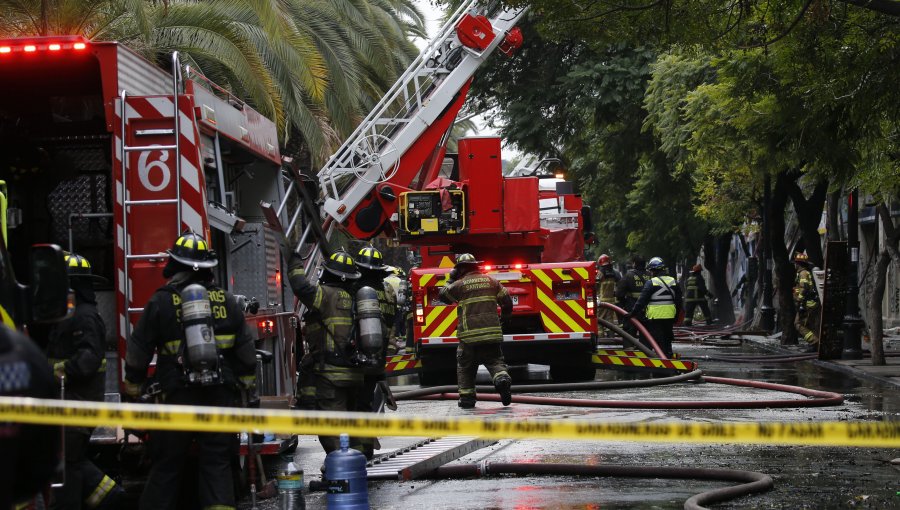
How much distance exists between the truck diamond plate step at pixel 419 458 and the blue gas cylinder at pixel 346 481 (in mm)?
1597

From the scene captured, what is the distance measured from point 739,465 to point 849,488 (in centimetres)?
113

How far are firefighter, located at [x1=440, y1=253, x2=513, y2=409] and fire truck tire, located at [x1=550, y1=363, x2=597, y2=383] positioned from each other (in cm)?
332

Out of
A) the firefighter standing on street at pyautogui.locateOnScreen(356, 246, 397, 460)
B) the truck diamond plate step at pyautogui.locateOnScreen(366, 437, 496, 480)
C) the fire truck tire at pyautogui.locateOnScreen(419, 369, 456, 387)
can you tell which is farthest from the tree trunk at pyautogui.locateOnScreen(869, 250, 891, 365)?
the firefighter standing on street at pyautogui.locateOnScreen(356, 246, 397, 460)

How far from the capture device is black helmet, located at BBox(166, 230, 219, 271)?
702 centimetres

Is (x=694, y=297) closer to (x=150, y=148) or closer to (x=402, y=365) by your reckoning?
(x=402, y=365)

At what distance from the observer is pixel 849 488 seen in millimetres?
8227

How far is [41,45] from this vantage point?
25.8 feet

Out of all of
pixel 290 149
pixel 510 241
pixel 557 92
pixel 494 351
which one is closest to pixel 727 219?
pixel 557 92

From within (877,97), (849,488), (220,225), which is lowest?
(849,488)

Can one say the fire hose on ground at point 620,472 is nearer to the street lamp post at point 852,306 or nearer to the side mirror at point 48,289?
the side mirror at point 48,289

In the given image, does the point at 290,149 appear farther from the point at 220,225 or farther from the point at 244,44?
the point at 220,225

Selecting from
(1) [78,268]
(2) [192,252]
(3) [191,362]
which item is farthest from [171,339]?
(1) [78,268]

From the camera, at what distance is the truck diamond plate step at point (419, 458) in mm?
8719

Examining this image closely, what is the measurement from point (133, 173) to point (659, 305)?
11.5 m
